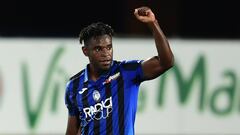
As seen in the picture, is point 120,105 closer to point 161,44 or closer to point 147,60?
point 147,60

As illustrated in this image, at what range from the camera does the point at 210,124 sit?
8.62 m

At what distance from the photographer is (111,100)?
4.92 meters

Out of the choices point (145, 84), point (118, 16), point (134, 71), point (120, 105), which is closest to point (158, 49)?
point (134, 71)

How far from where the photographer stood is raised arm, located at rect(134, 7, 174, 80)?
458 cm

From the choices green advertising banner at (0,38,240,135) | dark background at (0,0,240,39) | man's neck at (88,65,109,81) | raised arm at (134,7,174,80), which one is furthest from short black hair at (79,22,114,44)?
dark background at (0,0,240,39)

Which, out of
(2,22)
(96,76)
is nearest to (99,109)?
(96,76)

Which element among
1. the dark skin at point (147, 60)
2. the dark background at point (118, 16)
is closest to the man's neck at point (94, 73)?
the dark skin at point (147, 60)

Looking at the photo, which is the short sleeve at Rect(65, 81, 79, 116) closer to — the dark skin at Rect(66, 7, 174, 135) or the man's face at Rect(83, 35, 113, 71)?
the dark skin at Rect(66, 7, 174, 135)

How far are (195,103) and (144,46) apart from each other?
80 centimetres

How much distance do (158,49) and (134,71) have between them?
1.15 feet

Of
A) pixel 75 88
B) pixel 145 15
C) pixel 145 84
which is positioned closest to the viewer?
pixel 145 15

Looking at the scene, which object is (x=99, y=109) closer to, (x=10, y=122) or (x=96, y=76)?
(x=96, y=76)

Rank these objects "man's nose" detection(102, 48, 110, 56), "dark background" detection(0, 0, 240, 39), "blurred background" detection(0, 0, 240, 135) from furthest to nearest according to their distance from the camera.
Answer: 1. "dark background" detection(0, 0, 240, 39)
2. "blurred background" detection(0, 0, 240, 135)
3. "man's nose" detection(102, 48, 110, 56)

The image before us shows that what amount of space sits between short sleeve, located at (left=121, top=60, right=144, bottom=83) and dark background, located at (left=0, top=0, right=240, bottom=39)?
4848 millimetres
